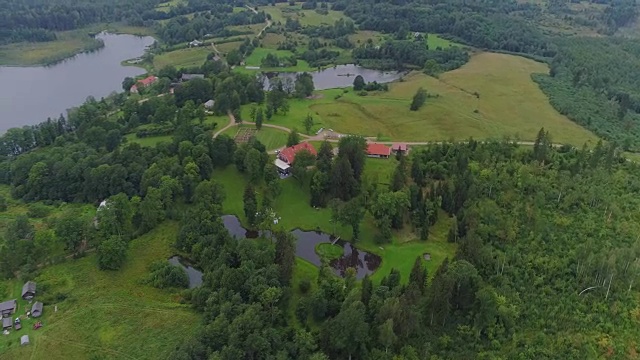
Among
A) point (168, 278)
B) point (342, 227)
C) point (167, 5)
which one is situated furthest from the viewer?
point (167, 5)

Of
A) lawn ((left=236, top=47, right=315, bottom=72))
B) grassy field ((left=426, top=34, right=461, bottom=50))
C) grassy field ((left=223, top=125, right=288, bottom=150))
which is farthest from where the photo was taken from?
grassy field ((left=426, top=34, right=461, bottom=50))

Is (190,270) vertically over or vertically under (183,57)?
under

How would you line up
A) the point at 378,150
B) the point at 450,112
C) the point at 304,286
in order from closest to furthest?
1. the point at 304,286
2. the point at 378,150
3. the point at 450,112

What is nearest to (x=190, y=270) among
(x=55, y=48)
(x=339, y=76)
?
(x=339, y=76)

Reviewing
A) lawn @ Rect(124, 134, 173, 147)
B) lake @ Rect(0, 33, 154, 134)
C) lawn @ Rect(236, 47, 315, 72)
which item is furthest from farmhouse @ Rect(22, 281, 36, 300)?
lawn @ Rect(236, 47, 315, 72)

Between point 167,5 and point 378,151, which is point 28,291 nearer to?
point 378,151

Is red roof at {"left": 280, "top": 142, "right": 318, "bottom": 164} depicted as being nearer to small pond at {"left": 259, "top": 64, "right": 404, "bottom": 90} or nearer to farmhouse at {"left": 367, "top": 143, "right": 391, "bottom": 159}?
farmhouse at {"left": 367, "top": 143, "right": 391, "bottom": 159}

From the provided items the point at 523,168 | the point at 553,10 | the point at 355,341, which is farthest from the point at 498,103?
the point at 553,10
